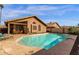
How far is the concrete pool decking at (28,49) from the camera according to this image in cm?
327

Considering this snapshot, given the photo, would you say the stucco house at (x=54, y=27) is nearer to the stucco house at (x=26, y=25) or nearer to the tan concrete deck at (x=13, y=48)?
the stucco house at (x=26, y=25)

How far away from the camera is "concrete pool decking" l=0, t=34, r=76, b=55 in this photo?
10.7ft

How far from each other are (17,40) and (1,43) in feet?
0.77

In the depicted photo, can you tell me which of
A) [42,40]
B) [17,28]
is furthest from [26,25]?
[42,40]

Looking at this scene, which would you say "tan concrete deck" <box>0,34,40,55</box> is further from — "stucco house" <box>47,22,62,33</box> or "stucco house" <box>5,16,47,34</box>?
"stucco house" <box>47,22,62,33</box>

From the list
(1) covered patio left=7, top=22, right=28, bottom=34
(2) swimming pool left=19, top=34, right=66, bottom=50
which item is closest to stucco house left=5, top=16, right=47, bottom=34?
(1) covered patio left=7, top=22, right=28, bottom=34

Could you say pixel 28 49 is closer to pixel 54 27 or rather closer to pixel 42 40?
pixel 42 40

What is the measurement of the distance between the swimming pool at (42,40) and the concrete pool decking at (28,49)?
0.17 feet

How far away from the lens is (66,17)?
332 cm

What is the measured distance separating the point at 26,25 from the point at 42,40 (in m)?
0.33

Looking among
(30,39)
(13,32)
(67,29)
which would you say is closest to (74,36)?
(67,29)

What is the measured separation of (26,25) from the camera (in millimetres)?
3385

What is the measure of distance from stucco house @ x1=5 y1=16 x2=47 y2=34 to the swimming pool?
0.10m
